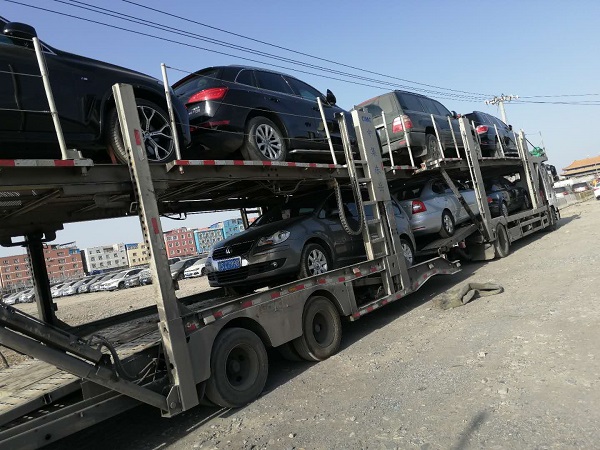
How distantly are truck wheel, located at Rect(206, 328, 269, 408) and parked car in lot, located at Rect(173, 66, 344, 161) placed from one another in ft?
7.87

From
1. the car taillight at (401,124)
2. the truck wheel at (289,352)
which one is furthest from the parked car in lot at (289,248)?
the car taillight at (401,124)

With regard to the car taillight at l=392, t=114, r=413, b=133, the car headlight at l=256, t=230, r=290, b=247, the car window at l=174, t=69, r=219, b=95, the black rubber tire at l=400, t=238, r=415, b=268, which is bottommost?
the black rubber tire at l=400, t=238, r=415, b=268

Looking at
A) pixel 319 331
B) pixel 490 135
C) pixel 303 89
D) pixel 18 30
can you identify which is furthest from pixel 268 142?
pixel 490 135

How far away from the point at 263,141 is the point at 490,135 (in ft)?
31.5

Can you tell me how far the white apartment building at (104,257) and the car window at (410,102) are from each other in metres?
92.7

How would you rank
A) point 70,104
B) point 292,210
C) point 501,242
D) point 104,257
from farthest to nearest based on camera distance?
point 104,257
point 501,242
point 292,210
point 70,104

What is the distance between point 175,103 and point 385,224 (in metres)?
3.97

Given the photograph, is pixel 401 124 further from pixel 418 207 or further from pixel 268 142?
pixel 268 142

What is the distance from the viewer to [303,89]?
24.4 feet

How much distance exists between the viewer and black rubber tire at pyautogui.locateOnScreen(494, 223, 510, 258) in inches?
434

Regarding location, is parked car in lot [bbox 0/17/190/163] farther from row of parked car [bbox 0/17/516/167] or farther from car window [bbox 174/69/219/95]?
car window [bbox 174/69/219/95]

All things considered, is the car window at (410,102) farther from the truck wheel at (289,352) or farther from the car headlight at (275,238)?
the truck wheel at (289,352)

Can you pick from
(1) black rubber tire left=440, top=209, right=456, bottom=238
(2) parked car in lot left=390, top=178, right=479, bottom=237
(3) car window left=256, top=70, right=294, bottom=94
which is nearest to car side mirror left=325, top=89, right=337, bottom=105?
(3) car window left=256, top=70, right=294, bottom=94

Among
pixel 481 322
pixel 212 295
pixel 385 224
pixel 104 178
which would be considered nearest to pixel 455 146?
pixel 385 224
